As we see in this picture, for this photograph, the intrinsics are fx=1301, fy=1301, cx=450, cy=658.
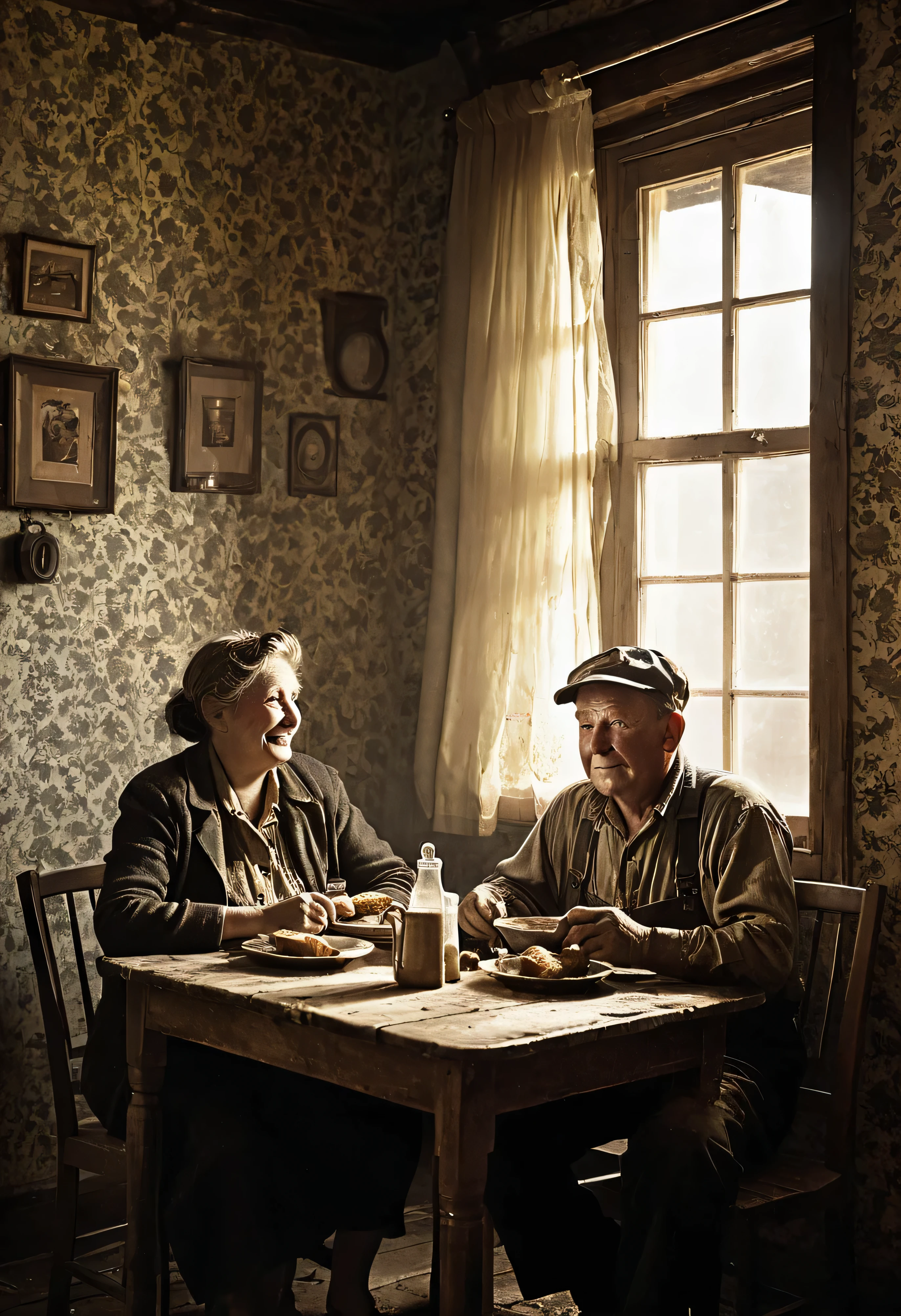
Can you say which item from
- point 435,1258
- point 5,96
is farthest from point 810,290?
point 435,1258

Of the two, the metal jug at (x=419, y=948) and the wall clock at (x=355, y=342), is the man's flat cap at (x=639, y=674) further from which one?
the wall clock at (x=355, y=342)

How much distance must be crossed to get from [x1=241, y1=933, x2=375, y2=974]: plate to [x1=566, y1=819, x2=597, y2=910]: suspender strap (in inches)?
22.2

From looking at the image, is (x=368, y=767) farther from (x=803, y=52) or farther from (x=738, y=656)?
(x=803, y=52)

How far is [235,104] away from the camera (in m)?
3.75

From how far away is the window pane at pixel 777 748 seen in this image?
317 cm

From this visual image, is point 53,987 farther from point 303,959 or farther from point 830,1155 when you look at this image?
Answer: point 830,1155

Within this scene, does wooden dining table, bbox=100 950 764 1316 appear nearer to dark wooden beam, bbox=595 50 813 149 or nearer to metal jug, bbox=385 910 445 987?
metal jug, bbox=385 910 445 987

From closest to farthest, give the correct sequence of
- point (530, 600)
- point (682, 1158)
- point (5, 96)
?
1. point (682, 1158)
2. point (5, 96)
3. point (530, 600)

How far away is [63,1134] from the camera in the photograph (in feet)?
8.66

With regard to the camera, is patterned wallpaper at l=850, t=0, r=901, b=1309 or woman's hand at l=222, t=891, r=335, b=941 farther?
patterned wallpaper at l=850, t=0, r=901, b=1309

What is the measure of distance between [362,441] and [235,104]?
3.38ft

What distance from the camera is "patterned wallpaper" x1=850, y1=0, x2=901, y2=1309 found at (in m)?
2.84

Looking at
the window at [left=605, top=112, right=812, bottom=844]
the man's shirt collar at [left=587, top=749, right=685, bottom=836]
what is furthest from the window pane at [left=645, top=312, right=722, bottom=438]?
the man's shirt collar at [left=587, top=749, right=685, bottom=836]

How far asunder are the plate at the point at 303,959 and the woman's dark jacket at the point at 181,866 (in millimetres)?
160
